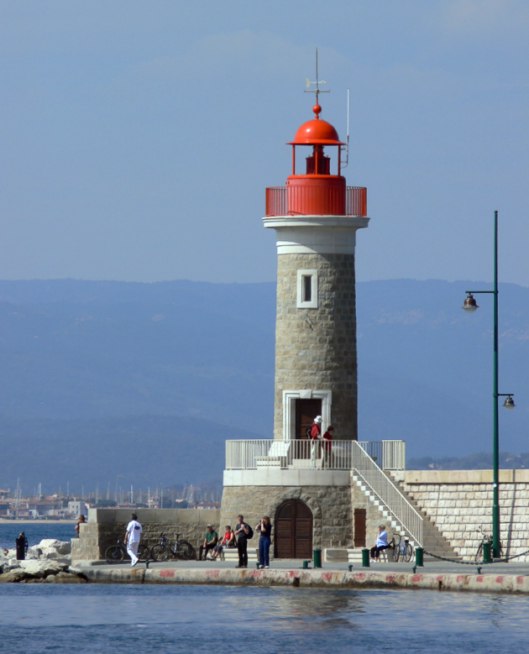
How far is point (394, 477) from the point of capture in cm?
5003

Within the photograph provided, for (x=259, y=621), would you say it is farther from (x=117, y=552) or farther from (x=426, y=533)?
(x=117, y=552)

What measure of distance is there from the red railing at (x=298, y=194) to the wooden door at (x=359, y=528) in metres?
6.58

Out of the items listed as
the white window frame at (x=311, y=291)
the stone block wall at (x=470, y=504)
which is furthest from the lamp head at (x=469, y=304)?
the white window frame at (x=311, y=291)

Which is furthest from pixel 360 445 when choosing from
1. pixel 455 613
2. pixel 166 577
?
pixel 455 613

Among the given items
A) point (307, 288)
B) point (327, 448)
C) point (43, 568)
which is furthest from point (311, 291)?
point (43, 568)

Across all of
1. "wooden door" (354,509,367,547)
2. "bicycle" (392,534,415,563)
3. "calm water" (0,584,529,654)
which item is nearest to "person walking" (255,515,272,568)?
"calm water" (0,584,529,654)

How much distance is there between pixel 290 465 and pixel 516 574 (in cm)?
1059

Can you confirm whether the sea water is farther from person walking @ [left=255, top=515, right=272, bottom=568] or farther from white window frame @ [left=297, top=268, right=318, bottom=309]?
white window frame @ [left=297, top=268, right=318, bottom=309]

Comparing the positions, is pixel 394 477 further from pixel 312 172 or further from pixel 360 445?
pixel 312 172

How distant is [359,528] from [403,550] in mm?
2017

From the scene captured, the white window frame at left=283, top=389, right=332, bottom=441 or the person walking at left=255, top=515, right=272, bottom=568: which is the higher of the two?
the white window frame at left=283, top=389, right=332, bottom=441

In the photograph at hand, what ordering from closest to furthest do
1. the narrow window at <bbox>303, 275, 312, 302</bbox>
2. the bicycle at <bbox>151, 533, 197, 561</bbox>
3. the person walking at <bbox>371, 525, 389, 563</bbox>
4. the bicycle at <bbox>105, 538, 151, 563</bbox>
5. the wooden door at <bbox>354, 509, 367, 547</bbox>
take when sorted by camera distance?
the person walking at <bbox>371, 525, 389, 563</bbox>
the wooden door at <bbox>354, 509, 367, 547</bbox>
the narrow window at <bbox>303, 275, 312, 302</bbox>
the bicycle at <bbox>105, 538, 151, 563</bbox>
the bicycle at <bbox>151, 533, 197, 561</bbox>

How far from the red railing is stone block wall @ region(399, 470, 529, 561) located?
5.99 m

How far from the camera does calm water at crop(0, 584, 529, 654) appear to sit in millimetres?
35812
